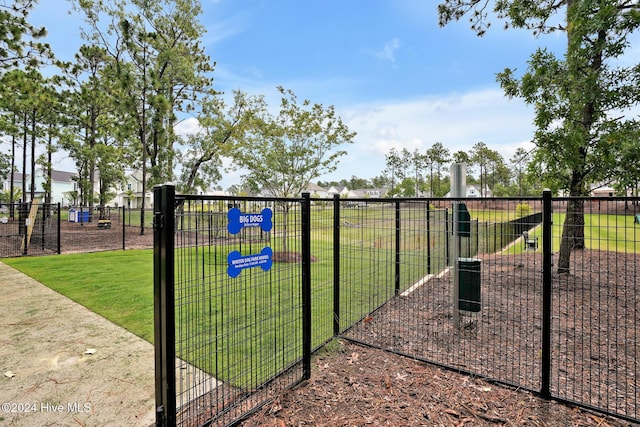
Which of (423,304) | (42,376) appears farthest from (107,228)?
(423,304)

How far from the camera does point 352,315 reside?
4156mm

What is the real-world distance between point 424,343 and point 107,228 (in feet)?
52.1

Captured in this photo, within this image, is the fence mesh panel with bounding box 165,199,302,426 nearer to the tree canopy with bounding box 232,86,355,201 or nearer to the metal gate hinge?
the metal gate hinge

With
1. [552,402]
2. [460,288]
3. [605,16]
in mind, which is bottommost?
[552,402]

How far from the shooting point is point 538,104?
19.1ft

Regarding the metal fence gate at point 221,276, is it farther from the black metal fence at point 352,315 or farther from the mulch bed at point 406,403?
the mulch bed at point 406,403

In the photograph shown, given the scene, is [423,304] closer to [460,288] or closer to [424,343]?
[460,288]

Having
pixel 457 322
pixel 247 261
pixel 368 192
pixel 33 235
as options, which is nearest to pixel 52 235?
pixel 33 235

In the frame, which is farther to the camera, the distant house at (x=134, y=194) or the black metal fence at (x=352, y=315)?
the distant house at (x=134, y=194)

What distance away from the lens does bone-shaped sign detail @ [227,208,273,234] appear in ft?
6.81

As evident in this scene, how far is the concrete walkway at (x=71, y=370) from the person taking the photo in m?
2.20

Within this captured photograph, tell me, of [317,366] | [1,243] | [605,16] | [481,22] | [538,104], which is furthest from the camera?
[1,243]

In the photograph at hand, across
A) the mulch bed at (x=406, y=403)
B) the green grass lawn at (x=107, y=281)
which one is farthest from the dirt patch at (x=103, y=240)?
the mulch bed at (x=406, y=403)

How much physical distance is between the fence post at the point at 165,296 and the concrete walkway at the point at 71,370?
555 mm
